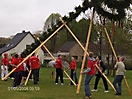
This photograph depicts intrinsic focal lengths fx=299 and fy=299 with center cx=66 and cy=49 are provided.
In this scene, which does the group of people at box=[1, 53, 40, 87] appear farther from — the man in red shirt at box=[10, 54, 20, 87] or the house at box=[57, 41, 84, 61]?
the house at box=[57, 41, 84, 61]

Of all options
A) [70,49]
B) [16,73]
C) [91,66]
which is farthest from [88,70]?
[70,49]

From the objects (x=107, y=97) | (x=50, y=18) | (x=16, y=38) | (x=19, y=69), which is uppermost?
(x=50, y=18)

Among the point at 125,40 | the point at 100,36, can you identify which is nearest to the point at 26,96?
the point at 125,40

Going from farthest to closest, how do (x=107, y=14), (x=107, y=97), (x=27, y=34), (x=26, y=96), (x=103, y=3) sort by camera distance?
(x=27, y=34), (x=107, y=14), (x=103, y=3), (x=107, y=97), (x=26, y=96)

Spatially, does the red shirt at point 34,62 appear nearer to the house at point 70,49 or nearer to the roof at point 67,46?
the house at point 70,49

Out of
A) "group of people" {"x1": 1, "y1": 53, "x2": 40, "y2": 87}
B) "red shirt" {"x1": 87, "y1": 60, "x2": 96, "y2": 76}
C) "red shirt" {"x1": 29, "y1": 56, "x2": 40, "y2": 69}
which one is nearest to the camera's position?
"red shirt" {"x1": 87, "y1": 60, "x2": 96, "y2": 76}

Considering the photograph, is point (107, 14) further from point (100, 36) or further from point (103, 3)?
point (100, 36)

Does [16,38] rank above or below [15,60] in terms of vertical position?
above

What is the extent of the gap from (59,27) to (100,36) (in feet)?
70.3

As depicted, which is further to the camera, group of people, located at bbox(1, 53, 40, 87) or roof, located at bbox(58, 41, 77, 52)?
roof, located at bbox(58, 41, 77, 52)

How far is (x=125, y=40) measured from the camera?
3416 centimetres

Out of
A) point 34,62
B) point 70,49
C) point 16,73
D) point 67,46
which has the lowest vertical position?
point 16,73

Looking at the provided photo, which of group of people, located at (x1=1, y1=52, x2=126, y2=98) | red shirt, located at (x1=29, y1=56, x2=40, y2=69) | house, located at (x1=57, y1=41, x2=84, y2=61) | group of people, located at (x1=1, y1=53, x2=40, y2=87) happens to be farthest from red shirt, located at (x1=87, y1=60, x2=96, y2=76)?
house, located at (x1=57, y1=41, x2=84, y2=61)

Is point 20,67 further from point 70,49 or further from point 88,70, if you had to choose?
point 70,49
